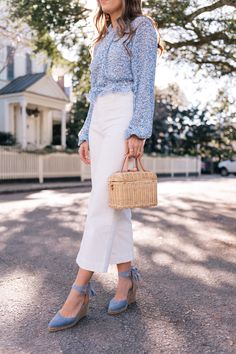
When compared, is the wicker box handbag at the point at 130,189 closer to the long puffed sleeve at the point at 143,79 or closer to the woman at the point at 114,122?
the woman at the point at 114,122

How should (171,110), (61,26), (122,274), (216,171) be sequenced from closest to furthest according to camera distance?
(122,274)
(61,26)
(171,110)
(216,171)

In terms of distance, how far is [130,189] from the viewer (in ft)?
8.43

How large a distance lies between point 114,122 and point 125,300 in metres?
1.13

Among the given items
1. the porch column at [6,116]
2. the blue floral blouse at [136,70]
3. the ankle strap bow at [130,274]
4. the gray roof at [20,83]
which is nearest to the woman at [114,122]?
the blue floral blouse at [136,70]

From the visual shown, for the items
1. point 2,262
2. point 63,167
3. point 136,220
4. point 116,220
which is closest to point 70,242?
point 2,262

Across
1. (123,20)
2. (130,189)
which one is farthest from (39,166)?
(130,189)

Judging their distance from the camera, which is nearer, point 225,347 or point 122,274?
point 225,347

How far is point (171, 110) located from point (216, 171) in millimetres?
8386

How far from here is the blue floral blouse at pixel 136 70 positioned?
267cm

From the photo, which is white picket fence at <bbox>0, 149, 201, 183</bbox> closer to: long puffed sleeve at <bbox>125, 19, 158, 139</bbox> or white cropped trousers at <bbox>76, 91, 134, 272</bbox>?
white cropped trousers at <bbox>76, 91, 134, 272</bbox>

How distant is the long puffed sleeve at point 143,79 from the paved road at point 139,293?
1.13m

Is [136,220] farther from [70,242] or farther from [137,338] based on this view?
[137,338]

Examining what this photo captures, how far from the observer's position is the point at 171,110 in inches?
1490

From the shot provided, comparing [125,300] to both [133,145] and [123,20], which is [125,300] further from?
[123,20]
